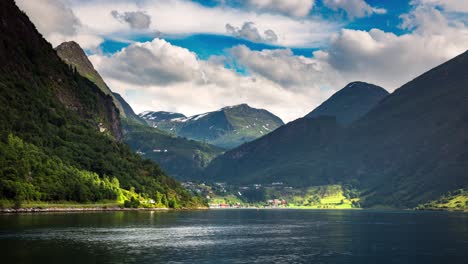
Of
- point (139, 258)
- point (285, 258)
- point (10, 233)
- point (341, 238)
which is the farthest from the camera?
point (341, 238)

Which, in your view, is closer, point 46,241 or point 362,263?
point 362,263

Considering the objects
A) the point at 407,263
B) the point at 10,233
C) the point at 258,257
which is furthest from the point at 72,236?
the point at 407,263

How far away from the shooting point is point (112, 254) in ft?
338

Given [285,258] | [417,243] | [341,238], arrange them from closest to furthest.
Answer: [285,258] < [417,243] < [341,238]

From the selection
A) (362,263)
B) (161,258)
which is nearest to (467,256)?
(362,263)

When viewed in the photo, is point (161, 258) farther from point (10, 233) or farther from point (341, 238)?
point (341, 238)

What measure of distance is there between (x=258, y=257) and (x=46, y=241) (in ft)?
163

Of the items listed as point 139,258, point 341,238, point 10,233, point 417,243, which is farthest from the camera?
point 341,238

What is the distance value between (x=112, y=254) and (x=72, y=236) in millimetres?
34796

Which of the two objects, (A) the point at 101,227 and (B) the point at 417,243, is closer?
(B) the point at 417,243

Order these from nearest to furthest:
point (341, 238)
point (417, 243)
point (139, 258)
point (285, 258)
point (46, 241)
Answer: point (139, 258), point (285, 258), point (46, 241), point (417, 243), point (341, 238)

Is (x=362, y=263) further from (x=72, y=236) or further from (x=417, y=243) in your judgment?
(x=72, y=236)

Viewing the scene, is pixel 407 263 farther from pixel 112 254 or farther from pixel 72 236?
pixel 72 236

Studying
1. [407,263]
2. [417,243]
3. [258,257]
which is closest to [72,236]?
[258,257]
